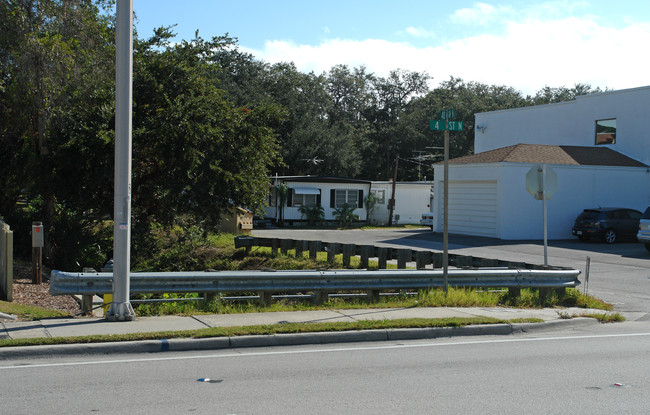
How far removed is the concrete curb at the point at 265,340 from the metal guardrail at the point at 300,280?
2.04 meters

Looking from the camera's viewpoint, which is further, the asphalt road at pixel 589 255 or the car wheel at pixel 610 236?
the car wheel at pixel 610 236

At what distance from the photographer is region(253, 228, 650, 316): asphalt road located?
1492 centimetres

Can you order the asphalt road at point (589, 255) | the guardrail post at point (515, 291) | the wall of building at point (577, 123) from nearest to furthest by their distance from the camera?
the guardrail post at point (515, 291) < the asphalt road at point (589, 255) < the wall of building at point (577, 123)

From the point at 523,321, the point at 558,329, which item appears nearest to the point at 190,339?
the point at 523,321

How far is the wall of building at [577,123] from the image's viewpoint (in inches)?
1332

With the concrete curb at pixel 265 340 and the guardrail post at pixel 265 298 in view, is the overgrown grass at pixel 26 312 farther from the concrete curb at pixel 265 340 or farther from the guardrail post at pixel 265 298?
the guardrail post at pixel 265 298

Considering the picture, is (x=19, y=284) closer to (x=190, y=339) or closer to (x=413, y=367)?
(x=190, y=339)

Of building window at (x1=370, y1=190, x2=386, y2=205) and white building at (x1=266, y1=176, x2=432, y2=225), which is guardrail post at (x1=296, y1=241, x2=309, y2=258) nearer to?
Result: white building at (x1=266, y1=176, x2=432, y2=225)


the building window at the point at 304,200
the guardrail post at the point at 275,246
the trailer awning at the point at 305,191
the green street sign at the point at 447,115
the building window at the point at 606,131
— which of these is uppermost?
the building window at the point at 606,131

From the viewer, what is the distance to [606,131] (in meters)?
36.0

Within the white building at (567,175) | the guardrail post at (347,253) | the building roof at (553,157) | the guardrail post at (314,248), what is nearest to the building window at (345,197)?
the white building at (567,175)

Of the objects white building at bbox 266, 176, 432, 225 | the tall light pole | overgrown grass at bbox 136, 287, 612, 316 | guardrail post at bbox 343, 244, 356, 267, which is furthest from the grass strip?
white building at bbox 266, 176, 432, 225

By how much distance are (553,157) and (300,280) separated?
23.4 m

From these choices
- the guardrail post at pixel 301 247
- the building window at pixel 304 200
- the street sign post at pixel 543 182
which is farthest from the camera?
the building window at pixel 304 200
